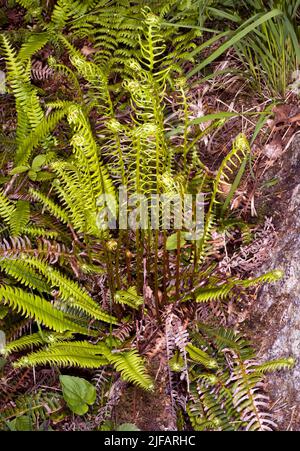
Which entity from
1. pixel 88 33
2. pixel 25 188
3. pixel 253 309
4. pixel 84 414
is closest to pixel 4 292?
pixel 84 414

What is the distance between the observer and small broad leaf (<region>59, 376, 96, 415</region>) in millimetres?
2654

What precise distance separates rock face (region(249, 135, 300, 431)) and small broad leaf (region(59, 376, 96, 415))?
0.83 metres

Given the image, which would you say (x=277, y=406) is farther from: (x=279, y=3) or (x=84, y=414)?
(x=279, y=3)

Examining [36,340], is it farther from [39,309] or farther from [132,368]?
[132,368]

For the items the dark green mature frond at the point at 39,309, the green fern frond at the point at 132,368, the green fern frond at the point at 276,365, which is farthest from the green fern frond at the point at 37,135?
the green fern frond at the point at 276,365

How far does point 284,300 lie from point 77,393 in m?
1.08

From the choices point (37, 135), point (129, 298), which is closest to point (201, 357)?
point (129, 298)

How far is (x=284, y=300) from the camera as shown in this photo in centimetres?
283

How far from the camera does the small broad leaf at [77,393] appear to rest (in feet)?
8.71

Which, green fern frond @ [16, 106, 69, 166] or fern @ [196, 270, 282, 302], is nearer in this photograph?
fern @ [196, 270, 282, 302]

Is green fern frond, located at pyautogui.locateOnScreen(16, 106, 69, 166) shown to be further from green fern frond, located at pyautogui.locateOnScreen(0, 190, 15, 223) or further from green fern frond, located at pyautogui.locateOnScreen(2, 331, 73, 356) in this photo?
green fern frond, located at pyautogui.locateOnScreen(2, 331, 73, 356)

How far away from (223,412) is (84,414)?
656 millimetres

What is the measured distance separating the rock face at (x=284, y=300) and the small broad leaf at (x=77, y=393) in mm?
831

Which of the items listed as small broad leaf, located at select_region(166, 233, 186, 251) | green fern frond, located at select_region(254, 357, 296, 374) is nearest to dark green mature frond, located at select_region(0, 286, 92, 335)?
small broad leaf, located at select_region(166, 233, 186, 251)
